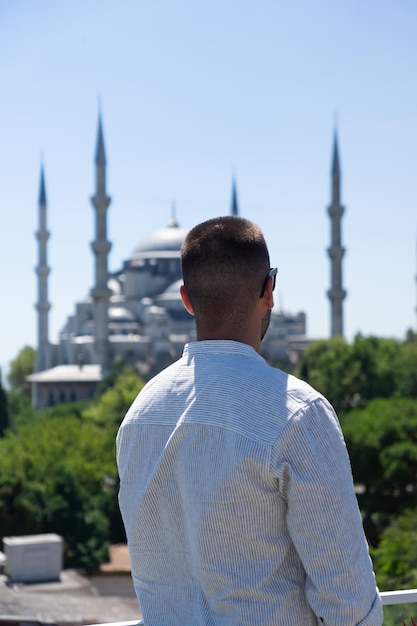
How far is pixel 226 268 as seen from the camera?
5.82 feet

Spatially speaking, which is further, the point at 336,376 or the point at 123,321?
the point at 123,321

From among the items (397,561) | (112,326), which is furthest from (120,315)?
(397,561)

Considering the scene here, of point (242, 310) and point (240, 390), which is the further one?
point (242, 310)

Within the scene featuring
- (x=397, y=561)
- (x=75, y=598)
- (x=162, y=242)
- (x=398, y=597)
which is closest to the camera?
(x=398, y=597)

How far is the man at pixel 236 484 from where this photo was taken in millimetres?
1592

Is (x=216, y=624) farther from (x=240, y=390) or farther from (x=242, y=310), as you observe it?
(x=242, y=310)

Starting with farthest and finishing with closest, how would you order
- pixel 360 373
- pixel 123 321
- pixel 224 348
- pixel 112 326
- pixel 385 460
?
pixel 123 321, pixel 112 326, pixel 360 373, pixel 385 460, pixel 224 348

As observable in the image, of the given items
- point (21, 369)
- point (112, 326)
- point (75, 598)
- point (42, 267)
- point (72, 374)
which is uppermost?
point (42, 267)

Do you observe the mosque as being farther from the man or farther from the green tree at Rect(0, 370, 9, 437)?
the man

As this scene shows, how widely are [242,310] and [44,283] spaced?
47.2 meters

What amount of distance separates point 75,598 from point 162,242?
4687 centimetres

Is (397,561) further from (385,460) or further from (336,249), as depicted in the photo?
(336,249)

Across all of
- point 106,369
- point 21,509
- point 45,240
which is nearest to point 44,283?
point 45,240

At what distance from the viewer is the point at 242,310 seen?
1.80 metres
